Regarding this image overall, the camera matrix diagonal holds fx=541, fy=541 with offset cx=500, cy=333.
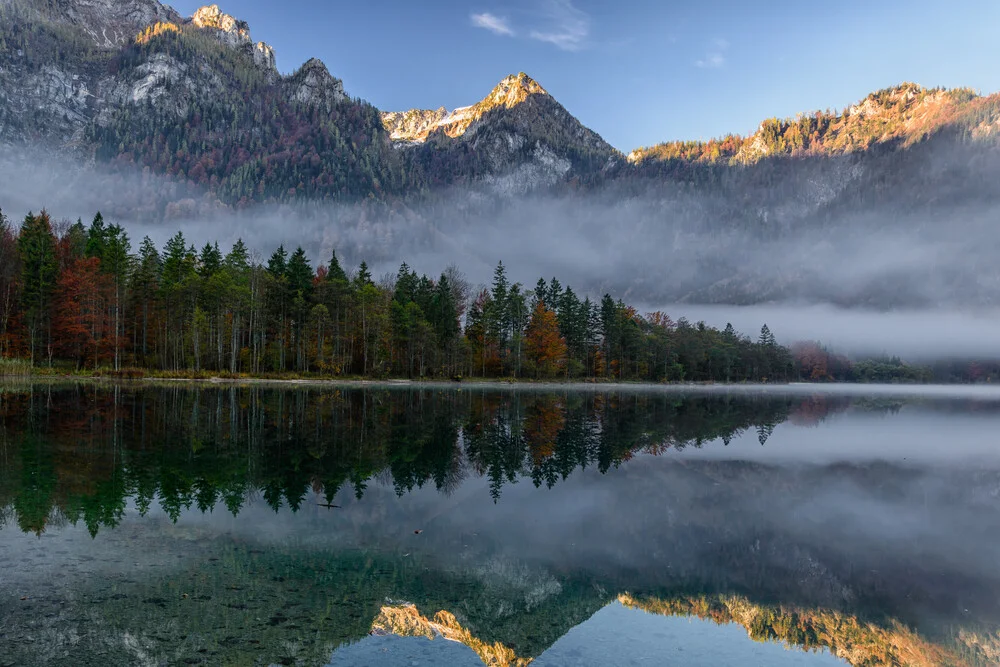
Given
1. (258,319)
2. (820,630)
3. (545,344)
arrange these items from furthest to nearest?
(545,344) < (258,319) < (820,630)

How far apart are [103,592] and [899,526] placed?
60.9 ft

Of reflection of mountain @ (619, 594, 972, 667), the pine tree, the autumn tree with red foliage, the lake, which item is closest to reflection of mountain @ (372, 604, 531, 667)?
the lake

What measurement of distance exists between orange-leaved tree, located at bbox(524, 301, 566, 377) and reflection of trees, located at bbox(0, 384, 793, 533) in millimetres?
69096

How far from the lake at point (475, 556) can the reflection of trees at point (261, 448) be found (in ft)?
0.59

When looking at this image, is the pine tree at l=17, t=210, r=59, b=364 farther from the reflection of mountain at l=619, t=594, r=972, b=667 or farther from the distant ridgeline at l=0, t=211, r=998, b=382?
the reflection of mountain at l=619, t=594, r=972, b=667

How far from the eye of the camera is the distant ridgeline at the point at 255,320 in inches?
2731

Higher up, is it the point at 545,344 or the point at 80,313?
the point at 80,313

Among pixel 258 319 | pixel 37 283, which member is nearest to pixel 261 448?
pixel 258 319

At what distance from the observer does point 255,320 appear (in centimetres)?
8294

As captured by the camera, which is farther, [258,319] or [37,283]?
[258,319]

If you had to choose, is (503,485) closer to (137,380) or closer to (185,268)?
(137,380)

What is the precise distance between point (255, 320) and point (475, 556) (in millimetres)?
80627

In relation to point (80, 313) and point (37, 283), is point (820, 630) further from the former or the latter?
point (37, 283)

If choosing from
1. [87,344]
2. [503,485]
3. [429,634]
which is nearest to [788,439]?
[503,485]
